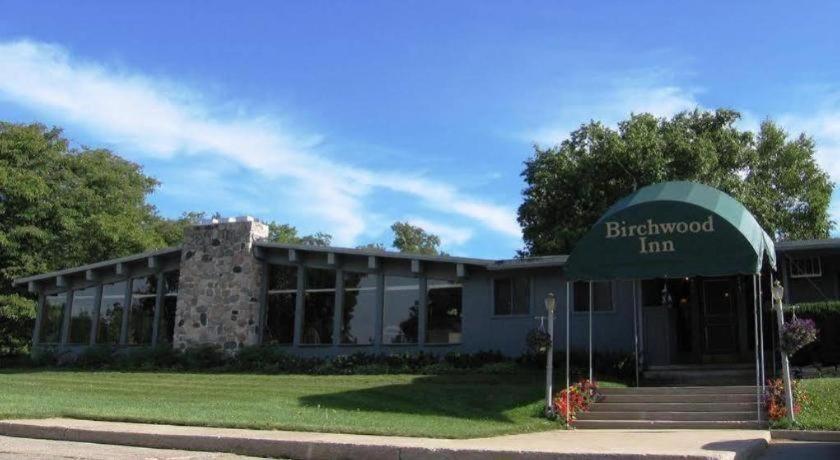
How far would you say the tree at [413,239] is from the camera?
2662 inches

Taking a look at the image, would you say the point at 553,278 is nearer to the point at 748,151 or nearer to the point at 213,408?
the point at 213,408

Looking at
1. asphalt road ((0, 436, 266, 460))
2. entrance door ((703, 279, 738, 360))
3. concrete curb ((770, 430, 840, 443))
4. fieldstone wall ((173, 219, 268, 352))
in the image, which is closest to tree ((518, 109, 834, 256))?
entrance door ((703, 279, 738, 360))

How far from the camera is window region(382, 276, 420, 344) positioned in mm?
20547

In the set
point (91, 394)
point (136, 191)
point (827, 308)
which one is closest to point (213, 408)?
point (91, 394)

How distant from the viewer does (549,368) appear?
12555mm

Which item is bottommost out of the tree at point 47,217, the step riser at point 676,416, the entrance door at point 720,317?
the step riser at point 676,416

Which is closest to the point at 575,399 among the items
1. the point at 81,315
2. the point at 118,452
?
the point at 118,452

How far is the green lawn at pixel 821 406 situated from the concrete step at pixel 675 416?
89 cm

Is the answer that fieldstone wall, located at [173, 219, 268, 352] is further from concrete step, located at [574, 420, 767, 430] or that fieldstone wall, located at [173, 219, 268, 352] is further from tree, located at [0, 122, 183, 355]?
concrete step, located at [574, 420, 767, 430]

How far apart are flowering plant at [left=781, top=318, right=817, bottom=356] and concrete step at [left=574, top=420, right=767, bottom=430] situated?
49.2 inches

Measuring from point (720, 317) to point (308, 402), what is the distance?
33.0 ft

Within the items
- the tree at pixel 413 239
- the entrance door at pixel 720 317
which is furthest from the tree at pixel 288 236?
the entrance door at pixel 720 317

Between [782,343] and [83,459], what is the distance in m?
9.97

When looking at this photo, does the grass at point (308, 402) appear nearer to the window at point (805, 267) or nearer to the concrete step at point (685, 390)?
the concrete step at point (685, 390)
